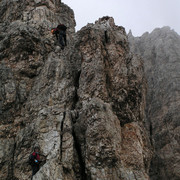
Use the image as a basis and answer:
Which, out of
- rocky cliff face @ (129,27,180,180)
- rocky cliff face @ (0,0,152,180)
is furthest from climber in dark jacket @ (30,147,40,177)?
rocky cliff face @ (129,27,180,180)

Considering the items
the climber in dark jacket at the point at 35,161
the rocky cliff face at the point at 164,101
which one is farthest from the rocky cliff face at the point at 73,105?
the rocky cliff face at the point at 164,101

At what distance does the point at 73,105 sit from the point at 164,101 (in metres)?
23.9

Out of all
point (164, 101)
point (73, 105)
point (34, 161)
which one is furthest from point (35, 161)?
point (164, 101)

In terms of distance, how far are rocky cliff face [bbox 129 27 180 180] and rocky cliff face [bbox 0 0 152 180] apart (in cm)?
776

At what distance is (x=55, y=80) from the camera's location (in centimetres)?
2117

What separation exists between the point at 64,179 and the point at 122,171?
13.8 feet

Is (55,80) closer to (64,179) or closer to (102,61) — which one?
(102,61)

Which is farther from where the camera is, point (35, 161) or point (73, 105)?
point (73, 105)

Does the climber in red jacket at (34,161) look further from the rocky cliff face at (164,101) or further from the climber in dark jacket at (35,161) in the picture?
the rocky cliff face at (164,101)

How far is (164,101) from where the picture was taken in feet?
126

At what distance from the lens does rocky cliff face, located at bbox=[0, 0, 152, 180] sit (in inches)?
624

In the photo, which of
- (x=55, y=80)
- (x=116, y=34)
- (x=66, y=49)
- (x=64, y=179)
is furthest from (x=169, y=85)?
(x=64, y=179)

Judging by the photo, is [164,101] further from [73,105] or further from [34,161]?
[34,161]

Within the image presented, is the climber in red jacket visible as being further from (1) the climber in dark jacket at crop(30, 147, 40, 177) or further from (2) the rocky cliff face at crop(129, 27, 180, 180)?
(2) the rocky cliff face at crop(129, 27, 180, 180)
